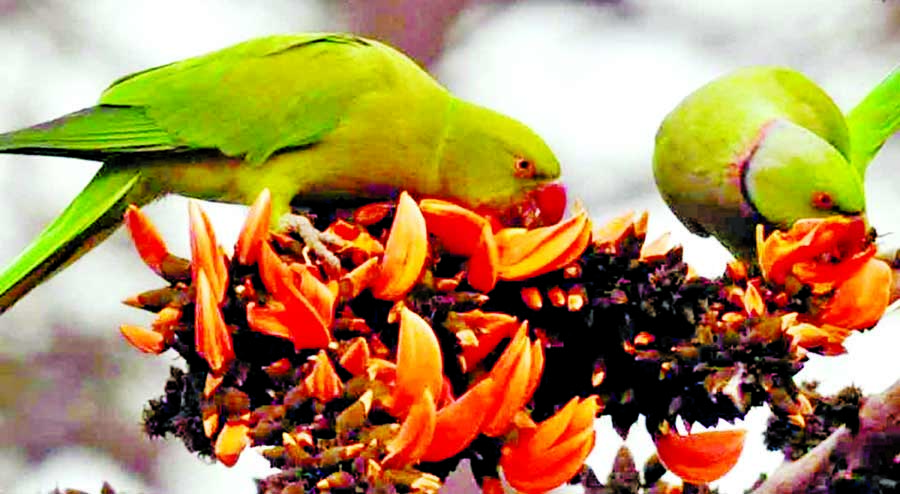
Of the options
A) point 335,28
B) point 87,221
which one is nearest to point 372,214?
point 87,221

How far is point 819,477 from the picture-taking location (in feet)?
1.50

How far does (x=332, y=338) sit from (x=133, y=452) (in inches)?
16.2

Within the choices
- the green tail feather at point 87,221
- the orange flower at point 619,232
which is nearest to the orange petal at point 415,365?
the orange flower at point 619,232

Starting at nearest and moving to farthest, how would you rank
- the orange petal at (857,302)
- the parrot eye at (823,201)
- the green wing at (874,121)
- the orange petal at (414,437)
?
1. the orange petal at (414,437)
2. the orange petal at (857,302)
3. the parrot eye at (823,201)
4. the green wing at (874,121)

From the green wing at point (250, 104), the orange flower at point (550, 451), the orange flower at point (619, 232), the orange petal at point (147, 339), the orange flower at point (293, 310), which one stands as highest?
the green wing at point (250, 104)

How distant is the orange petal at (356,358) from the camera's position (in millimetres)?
404

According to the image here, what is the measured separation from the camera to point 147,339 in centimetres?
43

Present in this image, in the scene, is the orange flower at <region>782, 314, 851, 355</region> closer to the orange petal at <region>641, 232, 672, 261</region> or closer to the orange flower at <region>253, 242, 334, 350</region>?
the orange petal at <region>641, 232, 672, 261</region>

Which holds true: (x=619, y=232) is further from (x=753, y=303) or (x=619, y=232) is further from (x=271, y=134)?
(x=271, y=134)

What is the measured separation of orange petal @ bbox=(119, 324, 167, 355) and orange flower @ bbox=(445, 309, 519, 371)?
0.34 feet

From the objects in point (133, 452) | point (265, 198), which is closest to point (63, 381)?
point (133, 452)

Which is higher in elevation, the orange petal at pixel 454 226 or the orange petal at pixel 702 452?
the orange petal at pixel 454 226

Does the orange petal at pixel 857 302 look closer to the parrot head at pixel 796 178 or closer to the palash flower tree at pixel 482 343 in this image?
the palash flower tree at pixel 482 343

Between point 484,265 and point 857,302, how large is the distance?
16 centimetres
